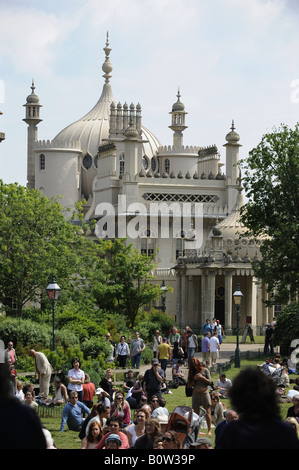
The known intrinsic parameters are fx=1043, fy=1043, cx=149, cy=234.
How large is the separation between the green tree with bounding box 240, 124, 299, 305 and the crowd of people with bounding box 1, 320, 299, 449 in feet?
27.0

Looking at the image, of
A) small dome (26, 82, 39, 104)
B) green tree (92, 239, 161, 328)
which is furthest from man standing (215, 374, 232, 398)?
small dome (26, 82, 39, 104)

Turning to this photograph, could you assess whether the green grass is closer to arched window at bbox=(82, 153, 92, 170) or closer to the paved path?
the paved path

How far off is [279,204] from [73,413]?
78.2 feet

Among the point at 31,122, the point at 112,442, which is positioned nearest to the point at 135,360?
the point at 112,442

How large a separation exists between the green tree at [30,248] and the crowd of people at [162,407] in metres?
11.7

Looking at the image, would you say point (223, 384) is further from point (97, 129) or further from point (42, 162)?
point (97, 129)

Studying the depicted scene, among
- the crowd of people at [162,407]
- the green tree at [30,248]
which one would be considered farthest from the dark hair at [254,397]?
the green tree at [30,248]

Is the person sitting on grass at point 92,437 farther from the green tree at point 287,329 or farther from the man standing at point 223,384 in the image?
the green tree at point 287,329

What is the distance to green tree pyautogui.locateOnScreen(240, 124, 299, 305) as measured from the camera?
4159 centimetres

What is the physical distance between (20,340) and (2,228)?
38.1 ft

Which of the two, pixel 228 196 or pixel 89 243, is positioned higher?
pixel 228 196

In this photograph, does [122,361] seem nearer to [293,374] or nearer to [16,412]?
[293,374]

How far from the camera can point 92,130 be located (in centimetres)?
8912
